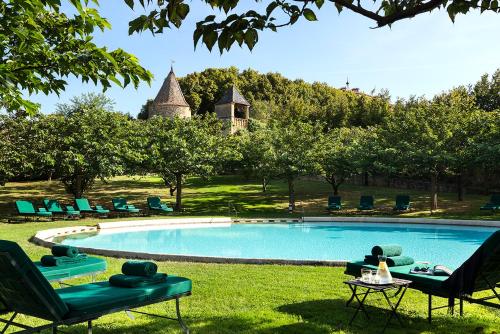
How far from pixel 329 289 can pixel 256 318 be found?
2059 mm

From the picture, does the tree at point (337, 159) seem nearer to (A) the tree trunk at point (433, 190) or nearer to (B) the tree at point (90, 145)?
(A) the tree trunk at point (433, 190)

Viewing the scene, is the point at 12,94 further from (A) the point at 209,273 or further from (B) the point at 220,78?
(B) the point at 220,78

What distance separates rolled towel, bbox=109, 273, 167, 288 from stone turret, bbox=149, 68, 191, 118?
4550cm

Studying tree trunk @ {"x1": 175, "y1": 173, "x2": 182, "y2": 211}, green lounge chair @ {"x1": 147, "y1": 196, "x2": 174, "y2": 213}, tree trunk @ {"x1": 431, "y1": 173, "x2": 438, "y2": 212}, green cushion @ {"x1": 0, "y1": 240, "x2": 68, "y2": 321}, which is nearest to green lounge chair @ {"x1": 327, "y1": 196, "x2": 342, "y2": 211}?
tree trunk @ {"x1": 431, "y1": 173, "x2": 438, "y2": 212}

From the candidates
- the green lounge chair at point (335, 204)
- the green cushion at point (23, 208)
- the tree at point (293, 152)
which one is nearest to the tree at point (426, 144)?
the green lounge chair at point (335, 204)

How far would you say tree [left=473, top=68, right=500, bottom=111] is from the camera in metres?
40.5

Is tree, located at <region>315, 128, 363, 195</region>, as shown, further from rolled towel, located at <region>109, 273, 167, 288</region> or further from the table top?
rolled towel, located at <region>109, 273, 167, 288</region>

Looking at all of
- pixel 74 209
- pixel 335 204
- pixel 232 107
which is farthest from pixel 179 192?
pixel 232 107

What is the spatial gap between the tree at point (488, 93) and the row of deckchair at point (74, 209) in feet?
98.2

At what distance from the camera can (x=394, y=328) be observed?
528 centimetres

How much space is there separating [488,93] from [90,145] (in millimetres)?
33497

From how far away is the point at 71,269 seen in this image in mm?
6246

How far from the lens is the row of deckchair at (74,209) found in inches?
786

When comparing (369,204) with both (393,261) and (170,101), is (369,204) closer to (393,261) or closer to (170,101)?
(393,261)
